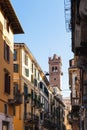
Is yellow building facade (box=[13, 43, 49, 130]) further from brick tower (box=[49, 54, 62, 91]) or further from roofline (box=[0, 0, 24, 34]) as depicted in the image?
brick tower (box=[49, 54, 62, 91])

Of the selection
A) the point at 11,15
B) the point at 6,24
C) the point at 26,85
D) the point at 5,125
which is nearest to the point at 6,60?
the point at 6,24

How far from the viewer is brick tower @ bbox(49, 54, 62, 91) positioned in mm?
139250

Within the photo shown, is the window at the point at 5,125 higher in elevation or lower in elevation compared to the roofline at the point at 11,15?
lower

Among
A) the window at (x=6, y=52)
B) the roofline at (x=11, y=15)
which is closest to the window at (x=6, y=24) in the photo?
the roofline at (x=11, y=15)

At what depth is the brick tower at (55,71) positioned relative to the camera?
13925cm

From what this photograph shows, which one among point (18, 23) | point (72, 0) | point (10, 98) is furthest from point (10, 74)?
point (72, 0)

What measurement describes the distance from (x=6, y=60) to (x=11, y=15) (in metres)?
3.73

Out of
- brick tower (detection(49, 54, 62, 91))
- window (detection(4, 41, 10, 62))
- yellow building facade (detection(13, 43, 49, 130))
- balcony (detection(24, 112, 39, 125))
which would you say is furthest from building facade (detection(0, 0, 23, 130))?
brick tower (detection(49, 54, 62, 91))

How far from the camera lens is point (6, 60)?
115 ft

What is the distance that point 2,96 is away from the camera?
108 feet

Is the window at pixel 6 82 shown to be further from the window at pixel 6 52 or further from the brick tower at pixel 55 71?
the brick tower at pixel 55 71

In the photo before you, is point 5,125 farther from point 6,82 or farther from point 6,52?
point 6,52

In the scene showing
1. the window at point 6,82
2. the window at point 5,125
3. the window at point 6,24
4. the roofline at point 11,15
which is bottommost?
the window at point 5,125

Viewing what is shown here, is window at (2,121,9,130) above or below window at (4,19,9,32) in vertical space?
below
